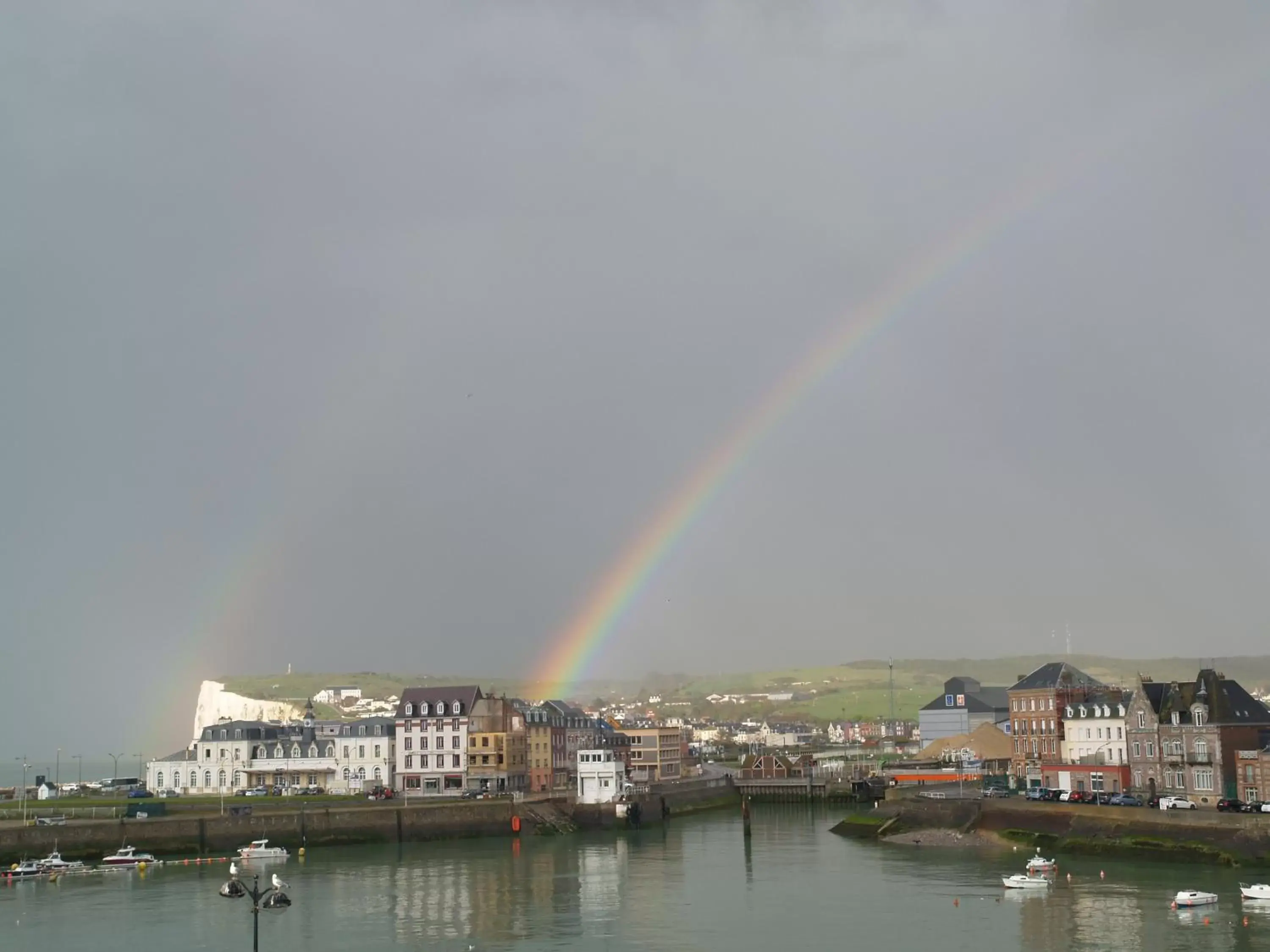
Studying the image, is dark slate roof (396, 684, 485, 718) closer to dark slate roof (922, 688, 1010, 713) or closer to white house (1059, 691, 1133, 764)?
white house (1059, 691, 1133, 764)

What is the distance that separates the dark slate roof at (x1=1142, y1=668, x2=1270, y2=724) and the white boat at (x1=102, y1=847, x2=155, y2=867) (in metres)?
64.1

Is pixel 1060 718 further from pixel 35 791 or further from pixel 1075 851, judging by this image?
pixel 35 791

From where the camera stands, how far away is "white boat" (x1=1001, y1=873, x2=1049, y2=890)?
62.5 m

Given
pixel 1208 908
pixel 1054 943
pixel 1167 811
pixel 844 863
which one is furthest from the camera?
pixel 844 863

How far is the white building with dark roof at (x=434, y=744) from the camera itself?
116500mm

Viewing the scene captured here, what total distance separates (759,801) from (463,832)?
52708 mm

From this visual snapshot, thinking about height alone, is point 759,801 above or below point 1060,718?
below

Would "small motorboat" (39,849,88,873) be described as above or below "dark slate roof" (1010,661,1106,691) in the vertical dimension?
below

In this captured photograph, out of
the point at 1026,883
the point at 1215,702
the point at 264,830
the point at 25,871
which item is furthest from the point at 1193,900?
the point at 25,871

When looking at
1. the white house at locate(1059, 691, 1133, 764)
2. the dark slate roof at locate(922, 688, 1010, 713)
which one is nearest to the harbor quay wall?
the white house at locate(1059, 691, 1133, 764)

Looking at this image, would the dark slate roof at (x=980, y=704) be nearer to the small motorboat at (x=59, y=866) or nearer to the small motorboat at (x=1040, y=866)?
the small motorboat at (x=1040, y=866)

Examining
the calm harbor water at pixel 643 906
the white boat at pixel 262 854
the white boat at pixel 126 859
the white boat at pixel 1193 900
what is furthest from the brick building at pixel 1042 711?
the white boat at pixel 126 859

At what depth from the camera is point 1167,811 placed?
235 feet

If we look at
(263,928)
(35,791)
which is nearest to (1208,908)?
(263,928)
